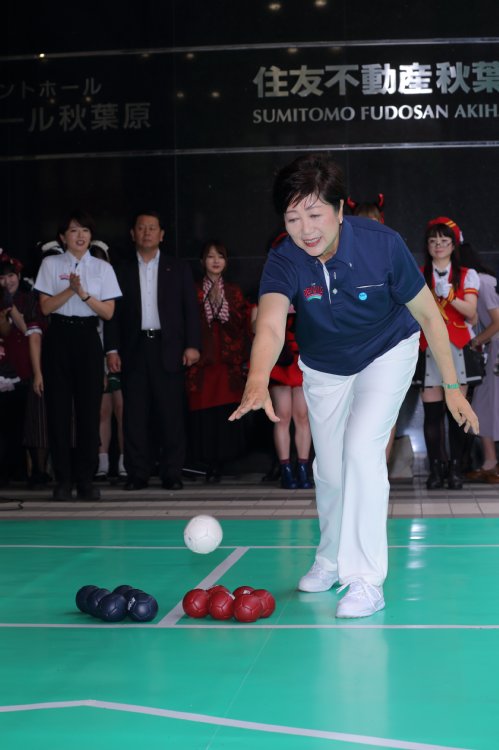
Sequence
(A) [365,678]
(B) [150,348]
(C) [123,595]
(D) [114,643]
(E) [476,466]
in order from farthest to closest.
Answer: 1. (E) [476,466]
2. (B) [150,348]
3. (C) [123,595]
4. (D) [114,643]
5. (A) [365,678]

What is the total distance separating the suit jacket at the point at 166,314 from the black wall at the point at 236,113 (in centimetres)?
150

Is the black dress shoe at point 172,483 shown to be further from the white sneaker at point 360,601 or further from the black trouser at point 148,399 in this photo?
the white sneaker at point 360,601

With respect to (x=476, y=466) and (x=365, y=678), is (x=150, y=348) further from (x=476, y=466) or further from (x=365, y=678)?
(x=365, y=678)

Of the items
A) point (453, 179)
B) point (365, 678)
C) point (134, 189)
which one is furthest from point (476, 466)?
point (365, 678)

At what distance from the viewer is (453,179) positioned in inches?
427

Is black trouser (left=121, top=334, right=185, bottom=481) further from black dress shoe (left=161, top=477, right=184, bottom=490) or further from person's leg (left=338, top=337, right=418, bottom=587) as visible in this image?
person's leg (left=338, top=337, right=418, bottom=587)

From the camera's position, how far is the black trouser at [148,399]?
31.1 ft

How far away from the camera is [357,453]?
4.73 meters

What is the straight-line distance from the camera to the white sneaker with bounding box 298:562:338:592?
5.20 meters

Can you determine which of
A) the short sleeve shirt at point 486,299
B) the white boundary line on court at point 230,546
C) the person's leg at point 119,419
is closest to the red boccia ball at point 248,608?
the white boundary line on court at point 230,546

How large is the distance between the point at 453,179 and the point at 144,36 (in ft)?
10.2

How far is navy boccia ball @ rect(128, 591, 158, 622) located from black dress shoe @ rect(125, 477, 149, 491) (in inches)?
197

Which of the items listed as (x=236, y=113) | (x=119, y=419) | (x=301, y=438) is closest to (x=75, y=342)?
(x=119, y=419)

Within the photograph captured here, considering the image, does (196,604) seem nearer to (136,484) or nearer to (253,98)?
(136,484)
